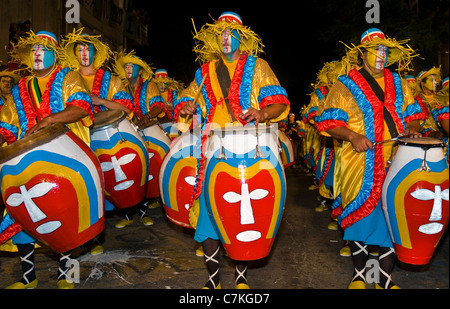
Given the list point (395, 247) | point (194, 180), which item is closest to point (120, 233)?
point (194, 180)

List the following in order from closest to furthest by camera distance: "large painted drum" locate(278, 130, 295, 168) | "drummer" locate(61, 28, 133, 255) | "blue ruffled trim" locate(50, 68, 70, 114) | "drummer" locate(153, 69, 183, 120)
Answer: "blue ruffled trim" locate(50, 68, 70, 114) < "drummer" locate(61, 28, 133, 255) < "large painted drum" locate(278, 130, 295, 168) < "drummer" locate(153, 69, 183, 120)

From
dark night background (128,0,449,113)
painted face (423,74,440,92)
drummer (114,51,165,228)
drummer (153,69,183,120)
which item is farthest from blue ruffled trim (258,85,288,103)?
dark night background (128,0,449,113)

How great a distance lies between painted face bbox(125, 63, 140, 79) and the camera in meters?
5.92

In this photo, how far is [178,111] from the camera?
3.42m

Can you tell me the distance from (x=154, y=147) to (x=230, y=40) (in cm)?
189

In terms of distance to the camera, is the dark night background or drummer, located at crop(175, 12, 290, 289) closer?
drummer, located at crop(175, 12, 290, 289)

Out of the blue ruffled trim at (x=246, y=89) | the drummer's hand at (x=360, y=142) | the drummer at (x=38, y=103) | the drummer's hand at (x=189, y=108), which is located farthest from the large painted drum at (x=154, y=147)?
the drummer's hand at (x=360, y=142)

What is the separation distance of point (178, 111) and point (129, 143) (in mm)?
778

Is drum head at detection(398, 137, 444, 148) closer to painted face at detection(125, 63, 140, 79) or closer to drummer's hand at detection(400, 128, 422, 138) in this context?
drummer's hand at detection(400, 128, 422, 138)

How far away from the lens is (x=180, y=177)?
357cm

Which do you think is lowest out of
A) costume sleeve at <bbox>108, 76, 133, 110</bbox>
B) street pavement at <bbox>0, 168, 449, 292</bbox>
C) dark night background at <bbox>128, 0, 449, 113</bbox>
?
street pavement at <bbox>0, 168, 449, 292</bbox>

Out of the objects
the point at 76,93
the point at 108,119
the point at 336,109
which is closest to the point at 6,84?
the point at 108,119

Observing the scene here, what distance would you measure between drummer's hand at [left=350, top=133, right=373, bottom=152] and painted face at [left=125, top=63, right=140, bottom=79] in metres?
3.57

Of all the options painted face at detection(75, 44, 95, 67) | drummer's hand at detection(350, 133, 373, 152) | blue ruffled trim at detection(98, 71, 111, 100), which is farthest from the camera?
blue ruffled trim at detection(98, 71, 111, 100)
